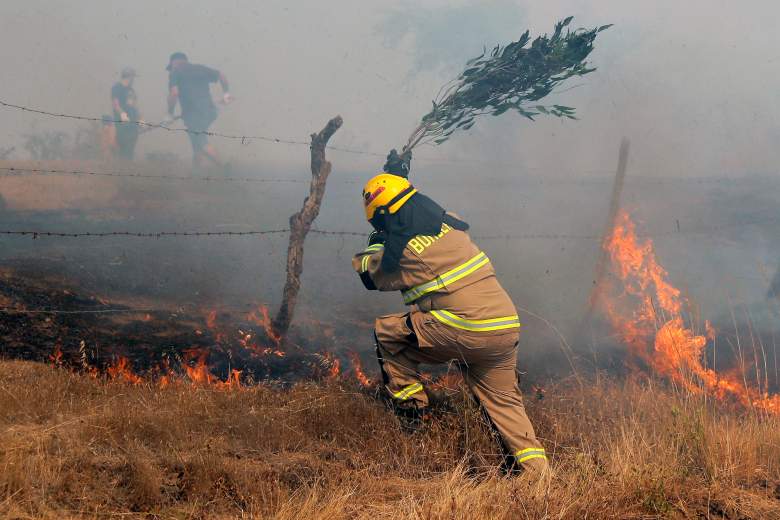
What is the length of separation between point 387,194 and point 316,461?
6.21 ft

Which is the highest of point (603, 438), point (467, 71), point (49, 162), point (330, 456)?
point (467, 71)

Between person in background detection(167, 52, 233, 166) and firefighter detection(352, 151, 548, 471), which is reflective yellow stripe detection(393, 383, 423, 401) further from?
person in background detection(167, 52, 233, 166)

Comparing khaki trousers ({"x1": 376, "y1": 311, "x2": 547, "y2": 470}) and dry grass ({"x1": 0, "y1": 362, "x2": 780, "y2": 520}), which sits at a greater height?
khaki trousers ({"x1": 376, "y1": 311, "x2": 547, "y2": 470})

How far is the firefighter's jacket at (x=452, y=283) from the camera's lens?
4234 mm

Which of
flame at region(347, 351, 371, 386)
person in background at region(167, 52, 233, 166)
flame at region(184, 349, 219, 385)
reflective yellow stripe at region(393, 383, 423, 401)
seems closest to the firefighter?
reflective yellow stripe at region(393, 383, 423, 401)

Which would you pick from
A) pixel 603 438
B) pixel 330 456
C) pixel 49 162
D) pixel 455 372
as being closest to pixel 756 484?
pixel 603 438

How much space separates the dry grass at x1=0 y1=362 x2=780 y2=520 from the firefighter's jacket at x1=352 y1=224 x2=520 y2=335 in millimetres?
740

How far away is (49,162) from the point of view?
17.1 metres

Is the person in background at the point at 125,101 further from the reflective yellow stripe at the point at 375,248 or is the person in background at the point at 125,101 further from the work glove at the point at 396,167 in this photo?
the reflective yellow stripe at the point at 375,248

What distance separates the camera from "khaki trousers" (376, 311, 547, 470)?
4.21 meters

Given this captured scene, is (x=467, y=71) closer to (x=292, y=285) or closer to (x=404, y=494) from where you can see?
(x=292, y=285)

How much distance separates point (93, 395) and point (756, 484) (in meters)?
4.40

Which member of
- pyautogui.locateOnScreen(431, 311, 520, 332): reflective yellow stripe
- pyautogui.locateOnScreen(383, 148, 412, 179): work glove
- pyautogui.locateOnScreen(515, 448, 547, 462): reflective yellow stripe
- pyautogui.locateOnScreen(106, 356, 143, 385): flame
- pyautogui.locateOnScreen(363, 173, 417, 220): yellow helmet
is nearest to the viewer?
pyautogui.locateOnScreen(515, 448, 547, 462): reflective yellow stripe

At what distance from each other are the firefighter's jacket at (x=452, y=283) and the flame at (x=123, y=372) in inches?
87.0
